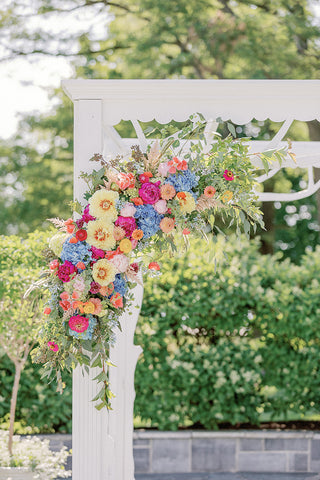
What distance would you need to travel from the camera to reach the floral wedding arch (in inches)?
105

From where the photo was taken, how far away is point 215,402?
5.21 metres

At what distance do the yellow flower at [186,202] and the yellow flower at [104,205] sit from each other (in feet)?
0.99

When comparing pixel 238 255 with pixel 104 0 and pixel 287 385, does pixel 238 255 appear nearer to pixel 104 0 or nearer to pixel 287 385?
pixel 287 385

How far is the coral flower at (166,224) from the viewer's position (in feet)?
8.93

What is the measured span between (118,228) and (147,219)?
0.14 meters

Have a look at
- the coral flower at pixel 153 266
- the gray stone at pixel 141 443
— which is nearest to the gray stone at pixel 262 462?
the gray stone at pixel 141 443

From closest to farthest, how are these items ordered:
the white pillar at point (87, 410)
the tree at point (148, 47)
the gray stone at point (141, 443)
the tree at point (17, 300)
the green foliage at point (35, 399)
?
the white pillar at point (87, 410), the tree at point (17, 300), the gray stone at point (141, 443), the green foliage at point (35, 399), the tree at point (148, 47)

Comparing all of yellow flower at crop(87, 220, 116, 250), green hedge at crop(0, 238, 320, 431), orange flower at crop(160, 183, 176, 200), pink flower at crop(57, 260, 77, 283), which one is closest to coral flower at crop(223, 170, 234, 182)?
orange flower at crop(160, 183, 176, 200)

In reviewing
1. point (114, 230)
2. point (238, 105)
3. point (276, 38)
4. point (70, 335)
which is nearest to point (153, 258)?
point (114, 230)

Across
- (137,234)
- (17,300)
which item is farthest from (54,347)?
(17,300)

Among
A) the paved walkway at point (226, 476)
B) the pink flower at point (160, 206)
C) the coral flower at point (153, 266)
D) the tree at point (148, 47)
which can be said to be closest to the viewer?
Answer: the pink flower at point (160, 206)

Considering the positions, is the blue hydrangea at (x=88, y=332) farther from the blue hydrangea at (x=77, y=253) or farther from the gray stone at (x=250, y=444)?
the gray stone at (x=250, y=444)

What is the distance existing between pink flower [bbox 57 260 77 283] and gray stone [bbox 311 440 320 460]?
3.41 meters

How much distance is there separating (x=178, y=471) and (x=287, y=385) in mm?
1264
